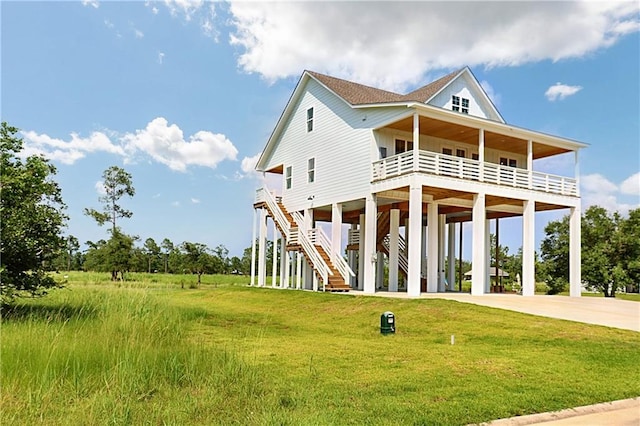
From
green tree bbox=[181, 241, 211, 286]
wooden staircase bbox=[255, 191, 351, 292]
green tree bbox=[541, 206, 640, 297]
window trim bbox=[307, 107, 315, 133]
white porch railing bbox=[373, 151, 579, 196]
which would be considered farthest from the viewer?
green tree bbox=[181, 241, 211, 286]

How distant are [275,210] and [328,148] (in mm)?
4938

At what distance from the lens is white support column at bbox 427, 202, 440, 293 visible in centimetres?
2328

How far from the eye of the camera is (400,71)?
24688 mm

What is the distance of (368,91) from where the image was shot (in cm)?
2783

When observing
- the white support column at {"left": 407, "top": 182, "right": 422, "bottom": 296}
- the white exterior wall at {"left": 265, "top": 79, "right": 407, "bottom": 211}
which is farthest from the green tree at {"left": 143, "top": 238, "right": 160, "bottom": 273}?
the white support column at {"left": 407, "top": 182, "right": 422, "bottom": 296}

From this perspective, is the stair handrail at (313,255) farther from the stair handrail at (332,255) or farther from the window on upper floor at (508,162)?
the window on upper floor at (508,162)

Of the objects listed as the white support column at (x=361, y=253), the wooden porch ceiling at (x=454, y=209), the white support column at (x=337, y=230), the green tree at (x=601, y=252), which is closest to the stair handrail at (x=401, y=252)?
the white support column at (x=361, y=253)

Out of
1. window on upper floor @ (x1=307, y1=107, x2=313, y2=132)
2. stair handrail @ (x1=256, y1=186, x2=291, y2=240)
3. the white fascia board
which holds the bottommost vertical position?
stair handrail @ (x1=256, y1=186, x2=291, y2=240)

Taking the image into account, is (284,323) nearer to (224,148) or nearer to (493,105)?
(493,105)

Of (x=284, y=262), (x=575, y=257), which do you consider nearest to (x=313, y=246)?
(x=284, y=262)

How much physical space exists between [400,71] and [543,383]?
1990 cm

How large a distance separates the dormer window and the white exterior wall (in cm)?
553

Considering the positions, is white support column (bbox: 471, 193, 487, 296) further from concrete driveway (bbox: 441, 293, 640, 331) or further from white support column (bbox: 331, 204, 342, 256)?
white support column (bbox: 331, 204, 342, 256)

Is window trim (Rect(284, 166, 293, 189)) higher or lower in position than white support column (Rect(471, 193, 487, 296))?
higher
